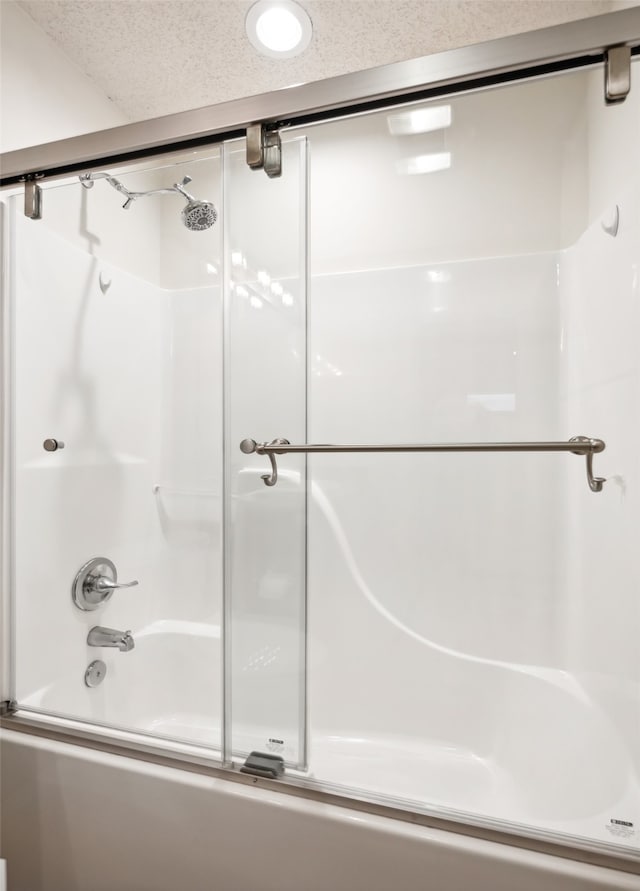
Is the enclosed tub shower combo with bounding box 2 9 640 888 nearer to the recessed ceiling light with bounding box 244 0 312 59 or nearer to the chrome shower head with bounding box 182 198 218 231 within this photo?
the chrome shower head with bounding box 182 198 218 231

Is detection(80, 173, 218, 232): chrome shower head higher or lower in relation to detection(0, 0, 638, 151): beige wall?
lower

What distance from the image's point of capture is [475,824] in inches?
30.6

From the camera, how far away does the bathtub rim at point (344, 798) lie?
737 mm

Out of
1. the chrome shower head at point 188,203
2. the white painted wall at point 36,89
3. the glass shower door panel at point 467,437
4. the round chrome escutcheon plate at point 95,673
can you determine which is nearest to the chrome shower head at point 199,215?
the chrome shower head at point 188,203

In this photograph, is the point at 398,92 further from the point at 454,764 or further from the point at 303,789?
the point at 454,764

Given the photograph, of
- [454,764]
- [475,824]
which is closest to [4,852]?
[475,824]

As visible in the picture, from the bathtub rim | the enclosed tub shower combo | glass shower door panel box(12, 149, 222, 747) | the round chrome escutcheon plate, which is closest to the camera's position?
the bathtub rim

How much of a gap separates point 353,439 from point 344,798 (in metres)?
1.07

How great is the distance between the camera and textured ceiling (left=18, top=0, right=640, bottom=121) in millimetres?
1325

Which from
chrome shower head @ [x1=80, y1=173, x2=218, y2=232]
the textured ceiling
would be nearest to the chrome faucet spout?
chrome shower head @ [x1=80, y1=173, x2=218, y2=232]

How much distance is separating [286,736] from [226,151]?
124 centimetres

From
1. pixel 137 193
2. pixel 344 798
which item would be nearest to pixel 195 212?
pixel 137 193

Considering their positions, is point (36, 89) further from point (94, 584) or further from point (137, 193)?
point (94, 584)

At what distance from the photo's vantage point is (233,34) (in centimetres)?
Answer: 141
